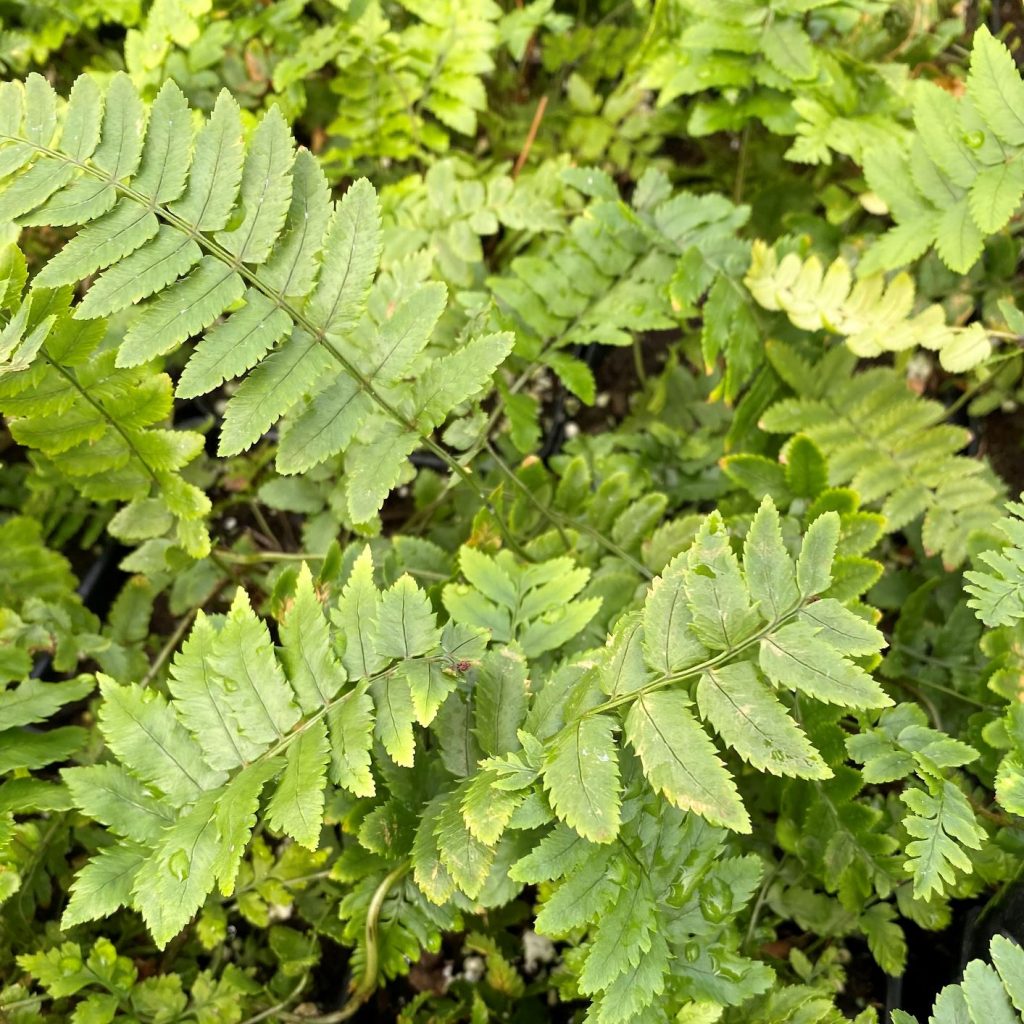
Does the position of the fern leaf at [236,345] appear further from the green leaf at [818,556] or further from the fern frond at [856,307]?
the fern frond at [856,307]

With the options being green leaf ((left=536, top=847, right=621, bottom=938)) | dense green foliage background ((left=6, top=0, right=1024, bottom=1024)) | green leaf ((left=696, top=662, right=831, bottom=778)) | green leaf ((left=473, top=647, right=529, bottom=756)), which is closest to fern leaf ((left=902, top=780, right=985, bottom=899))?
dense green foliage background ((left=6, top=0, right=1024, bottom=1024))

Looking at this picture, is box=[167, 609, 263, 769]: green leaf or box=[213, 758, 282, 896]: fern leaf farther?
box=[167, 609, 263, 769]: green leaf

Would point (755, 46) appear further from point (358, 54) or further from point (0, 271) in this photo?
point (0, 271)

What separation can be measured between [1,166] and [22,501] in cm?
141

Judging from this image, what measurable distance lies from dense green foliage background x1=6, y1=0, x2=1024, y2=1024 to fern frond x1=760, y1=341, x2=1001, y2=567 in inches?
0.4

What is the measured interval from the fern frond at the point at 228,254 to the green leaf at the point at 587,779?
1.74 ft

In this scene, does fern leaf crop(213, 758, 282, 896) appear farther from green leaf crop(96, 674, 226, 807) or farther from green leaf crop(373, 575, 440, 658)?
green leaf crop(373, 575, 440, 658)

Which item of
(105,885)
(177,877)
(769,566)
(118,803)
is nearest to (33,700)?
(118,803)

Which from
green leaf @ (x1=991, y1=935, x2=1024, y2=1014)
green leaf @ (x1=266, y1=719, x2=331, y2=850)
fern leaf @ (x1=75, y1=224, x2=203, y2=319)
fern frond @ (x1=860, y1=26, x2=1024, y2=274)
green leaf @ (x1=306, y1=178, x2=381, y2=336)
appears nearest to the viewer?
green leaf @ (x1=991, y1=935, x2=1024, y2=1014)

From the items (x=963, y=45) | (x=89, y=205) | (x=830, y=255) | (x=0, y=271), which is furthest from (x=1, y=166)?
(x=963, y=45)

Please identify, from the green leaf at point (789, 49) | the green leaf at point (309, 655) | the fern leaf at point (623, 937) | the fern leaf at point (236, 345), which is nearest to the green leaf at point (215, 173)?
the fern leaf at point (236, 345)

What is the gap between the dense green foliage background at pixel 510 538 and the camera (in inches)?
Result: 49.8

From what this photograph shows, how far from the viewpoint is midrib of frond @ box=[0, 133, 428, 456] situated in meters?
1.33

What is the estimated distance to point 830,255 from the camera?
7.43 ft
